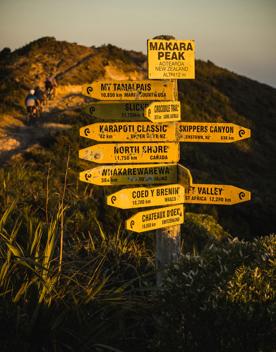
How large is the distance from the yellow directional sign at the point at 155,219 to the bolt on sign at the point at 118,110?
3.22 ft

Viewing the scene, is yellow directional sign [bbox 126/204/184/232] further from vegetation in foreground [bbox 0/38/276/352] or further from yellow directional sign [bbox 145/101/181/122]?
yellow directional sign [bbox 145/101/181/122]

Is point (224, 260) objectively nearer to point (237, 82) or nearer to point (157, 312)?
point (157, 312)

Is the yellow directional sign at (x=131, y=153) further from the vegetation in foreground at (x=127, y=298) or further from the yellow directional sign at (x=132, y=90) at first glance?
the yellow directional sign at (x=132, y=90)

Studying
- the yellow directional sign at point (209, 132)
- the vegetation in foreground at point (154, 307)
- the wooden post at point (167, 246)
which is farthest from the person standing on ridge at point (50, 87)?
the vegetation in foreground at point (154, 307)

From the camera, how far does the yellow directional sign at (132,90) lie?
6.46m

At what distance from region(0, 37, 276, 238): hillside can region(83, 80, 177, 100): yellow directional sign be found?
17.2 feet

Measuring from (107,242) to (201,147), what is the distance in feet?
71.4

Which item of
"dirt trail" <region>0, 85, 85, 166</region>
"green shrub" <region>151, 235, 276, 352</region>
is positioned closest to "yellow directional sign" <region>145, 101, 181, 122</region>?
"green shrub" <region>151, 235, 276, 352</region>

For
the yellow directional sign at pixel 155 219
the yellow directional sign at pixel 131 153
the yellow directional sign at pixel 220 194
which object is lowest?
the yellow directional sign at pixel 155 219

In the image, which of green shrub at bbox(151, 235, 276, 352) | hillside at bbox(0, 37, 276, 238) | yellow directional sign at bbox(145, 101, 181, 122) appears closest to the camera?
green shrub at bbox(151, 235, 276, 352)

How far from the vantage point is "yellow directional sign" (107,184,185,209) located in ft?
19.9

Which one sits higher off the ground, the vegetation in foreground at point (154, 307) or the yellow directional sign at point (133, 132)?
the yellow directional sign at point (133, 132)

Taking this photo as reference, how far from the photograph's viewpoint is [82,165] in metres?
16.5

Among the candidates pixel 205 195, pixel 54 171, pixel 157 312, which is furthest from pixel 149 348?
pixel 54 171
